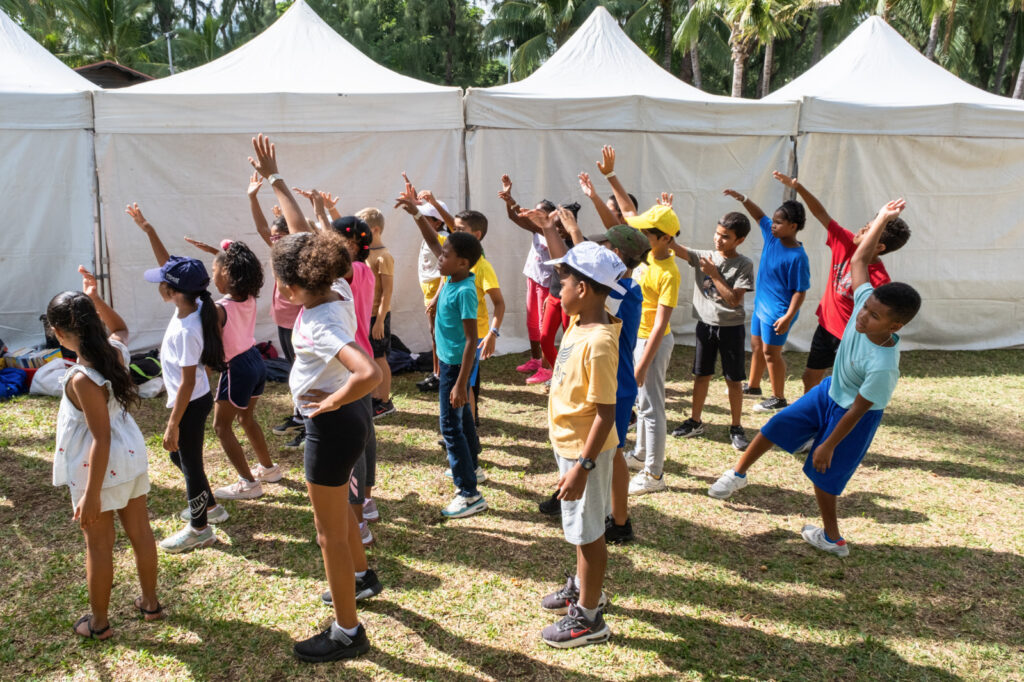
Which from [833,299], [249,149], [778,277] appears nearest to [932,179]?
[778,277]

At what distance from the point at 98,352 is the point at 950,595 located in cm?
413

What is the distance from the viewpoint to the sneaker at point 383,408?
5.92m

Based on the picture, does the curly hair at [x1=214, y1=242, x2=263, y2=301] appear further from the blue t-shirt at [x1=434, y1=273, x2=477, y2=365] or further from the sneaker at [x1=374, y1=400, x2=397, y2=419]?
the sneaker at [x1=374, y1=400, x2=397, y2=419]

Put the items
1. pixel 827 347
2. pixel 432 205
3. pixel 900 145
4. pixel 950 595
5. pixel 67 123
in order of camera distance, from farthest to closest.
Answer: pixel 900 145, pixel 67 123, pixel 432 205, pixel 827 347, pixel 950 595

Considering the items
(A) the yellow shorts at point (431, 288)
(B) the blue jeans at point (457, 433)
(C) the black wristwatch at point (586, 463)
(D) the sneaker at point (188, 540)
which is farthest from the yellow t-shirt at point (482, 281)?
(C) the black wristwatch at point (586, 463)

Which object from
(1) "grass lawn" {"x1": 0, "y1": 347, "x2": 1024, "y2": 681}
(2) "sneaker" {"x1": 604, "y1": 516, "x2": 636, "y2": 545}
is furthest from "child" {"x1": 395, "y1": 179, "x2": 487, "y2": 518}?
(2) "sneaker" {"x1": 604, "y1": 516, "x2": 636, "y2": 545}

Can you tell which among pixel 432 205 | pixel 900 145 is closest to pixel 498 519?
pixel 432 205

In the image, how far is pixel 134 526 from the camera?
9.98 feet

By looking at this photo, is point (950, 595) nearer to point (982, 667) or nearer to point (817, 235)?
point (982, 667)

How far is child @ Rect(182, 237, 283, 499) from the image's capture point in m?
3.98

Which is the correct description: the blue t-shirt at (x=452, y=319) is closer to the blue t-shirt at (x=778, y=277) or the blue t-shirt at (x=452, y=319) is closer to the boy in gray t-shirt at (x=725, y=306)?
the boy in gray t-shirt at (x=725, y=306)

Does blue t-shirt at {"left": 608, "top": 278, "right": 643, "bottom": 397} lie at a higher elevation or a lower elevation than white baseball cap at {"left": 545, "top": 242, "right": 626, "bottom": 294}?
lower

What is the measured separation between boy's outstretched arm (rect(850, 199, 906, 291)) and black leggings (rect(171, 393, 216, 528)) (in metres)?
3.57


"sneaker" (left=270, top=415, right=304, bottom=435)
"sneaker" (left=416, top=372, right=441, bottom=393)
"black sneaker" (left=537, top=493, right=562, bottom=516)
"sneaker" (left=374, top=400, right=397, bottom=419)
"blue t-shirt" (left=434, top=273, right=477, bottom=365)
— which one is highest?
"blue t-shirt" (left=434, top=273, right=477, bottom=365)
